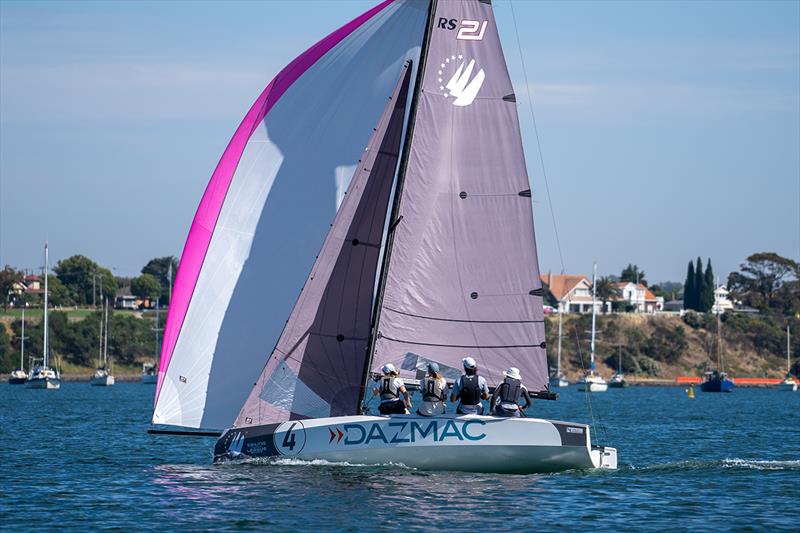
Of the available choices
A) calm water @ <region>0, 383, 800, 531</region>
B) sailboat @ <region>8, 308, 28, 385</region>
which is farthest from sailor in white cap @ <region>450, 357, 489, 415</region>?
sailboat @ <region>8, 308, 28, 385</region>

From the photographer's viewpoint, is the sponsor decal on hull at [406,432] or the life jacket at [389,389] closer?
the sponsor decal on hull at [406,432]

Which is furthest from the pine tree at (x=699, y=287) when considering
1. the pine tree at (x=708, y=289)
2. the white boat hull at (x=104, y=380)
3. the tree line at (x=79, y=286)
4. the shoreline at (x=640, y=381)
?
the white boat hull at (x=104, y=380)

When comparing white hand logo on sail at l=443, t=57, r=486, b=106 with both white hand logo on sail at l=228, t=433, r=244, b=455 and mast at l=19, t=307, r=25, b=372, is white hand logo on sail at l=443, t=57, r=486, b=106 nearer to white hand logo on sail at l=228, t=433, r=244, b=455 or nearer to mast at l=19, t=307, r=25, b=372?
white hand logo on sail at l=228, t=433, r=244, b=455

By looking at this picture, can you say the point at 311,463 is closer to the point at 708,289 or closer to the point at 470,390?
the point at 470,390

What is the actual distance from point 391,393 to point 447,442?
58.5 inches

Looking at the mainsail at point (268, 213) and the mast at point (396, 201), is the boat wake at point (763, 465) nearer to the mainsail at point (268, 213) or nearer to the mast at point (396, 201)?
the mast at point (396, 201)

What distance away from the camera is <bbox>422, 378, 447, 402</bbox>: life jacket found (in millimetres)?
23422

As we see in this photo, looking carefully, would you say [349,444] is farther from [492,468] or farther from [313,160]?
[313,160]

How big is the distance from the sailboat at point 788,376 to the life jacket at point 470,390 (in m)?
107

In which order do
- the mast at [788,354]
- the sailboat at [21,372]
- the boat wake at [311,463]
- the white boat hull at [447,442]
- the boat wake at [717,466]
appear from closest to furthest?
the white boat hull at [447,442]
the boat wake at [311,463]
the boat wake at [717,466]
the sailboat at [21,372]
the mast at [788,354]

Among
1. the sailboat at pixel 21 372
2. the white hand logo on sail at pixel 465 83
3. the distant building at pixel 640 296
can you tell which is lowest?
the sailboat at pixel 21 372

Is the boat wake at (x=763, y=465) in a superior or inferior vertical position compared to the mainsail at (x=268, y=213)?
inferior

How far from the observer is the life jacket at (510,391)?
23.6 meters

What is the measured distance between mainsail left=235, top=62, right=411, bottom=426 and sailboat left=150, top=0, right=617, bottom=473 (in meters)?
0.03
